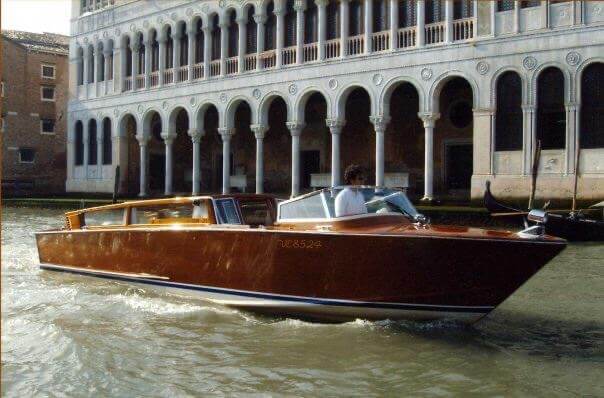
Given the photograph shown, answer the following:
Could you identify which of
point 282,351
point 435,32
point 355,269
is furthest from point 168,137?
point 282,351

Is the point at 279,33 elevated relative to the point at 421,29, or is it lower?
elevated

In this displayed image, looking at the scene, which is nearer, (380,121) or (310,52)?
(380,121)

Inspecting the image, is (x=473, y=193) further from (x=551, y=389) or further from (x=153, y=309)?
(x=551, y=389)

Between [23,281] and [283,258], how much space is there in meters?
4.40

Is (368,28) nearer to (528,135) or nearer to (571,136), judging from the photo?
(528,135)

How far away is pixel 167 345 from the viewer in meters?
5.38

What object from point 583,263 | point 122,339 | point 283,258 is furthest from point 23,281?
point 583,263

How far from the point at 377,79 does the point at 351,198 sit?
13.5 metres

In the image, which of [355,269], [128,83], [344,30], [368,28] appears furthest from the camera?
[128,83]

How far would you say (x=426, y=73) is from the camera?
18031mm

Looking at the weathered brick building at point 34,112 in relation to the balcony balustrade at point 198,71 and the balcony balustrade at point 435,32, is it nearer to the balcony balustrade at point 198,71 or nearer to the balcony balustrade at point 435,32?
the balcony balustrade at point 198,71

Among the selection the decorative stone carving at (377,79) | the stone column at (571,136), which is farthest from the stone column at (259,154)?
the stone column at (571,136)

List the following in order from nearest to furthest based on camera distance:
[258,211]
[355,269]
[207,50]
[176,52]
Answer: [355,269] → [258,211] → [207,50] → [176,52]

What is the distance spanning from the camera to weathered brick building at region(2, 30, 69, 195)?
113ft
